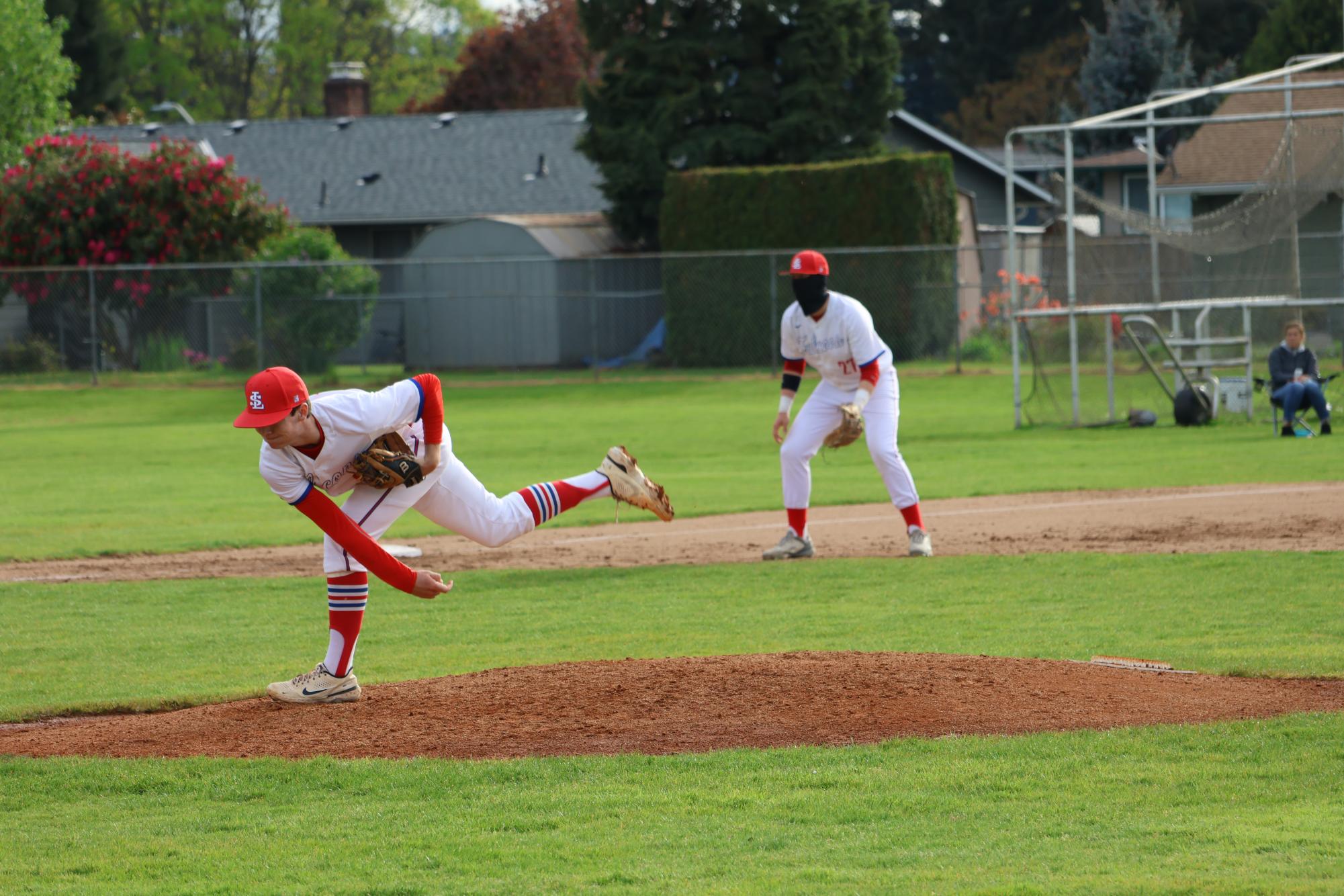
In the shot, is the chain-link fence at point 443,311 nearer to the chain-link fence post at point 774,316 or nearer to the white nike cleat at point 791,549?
the chain-link fence post at point 774,316

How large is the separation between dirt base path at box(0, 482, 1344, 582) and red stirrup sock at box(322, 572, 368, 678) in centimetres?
460

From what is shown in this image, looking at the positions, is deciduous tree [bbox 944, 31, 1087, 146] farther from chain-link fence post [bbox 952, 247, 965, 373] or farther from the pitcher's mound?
the pitcher's mound

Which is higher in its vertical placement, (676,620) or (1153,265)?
(1153,265)

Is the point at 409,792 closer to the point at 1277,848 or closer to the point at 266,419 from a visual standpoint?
the point at 266,419

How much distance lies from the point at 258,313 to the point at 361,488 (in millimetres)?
21789

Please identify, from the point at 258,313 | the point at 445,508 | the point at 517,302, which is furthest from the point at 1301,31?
the point at 445,508

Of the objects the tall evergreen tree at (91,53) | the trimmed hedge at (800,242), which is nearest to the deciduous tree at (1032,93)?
the trimmed hedge at (800,242)

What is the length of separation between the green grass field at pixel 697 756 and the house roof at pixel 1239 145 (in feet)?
57.4

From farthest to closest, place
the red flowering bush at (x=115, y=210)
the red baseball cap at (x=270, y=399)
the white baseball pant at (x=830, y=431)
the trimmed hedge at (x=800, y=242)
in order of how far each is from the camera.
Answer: the red flowering bush at (x=115, y=210) < the trimmed hedge at (x=800, y=242) < the white baseball pant at (x=830, y=431) < the red baseball cap at (x=270, y=399)

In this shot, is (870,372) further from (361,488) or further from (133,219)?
(133,219)

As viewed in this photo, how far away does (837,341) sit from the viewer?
11.1 metres

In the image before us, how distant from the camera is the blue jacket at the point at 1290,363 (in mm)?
18109

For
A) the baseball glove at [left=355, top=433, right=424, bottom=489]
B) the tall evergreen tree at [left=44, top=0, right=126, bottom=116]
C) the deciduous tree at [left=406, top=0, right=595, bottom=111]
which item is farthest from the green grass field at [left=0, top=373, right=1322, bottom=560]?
the tall evergreen tree at [left=44, top=0, right=126, bottom=116]

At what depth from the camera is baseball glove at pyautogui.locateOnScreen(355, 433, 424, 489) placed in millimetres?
6664
